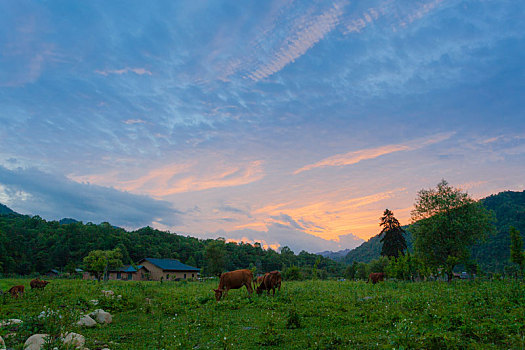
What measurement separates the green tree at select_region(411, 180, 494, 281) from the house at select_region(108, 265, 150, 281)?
63873 mm

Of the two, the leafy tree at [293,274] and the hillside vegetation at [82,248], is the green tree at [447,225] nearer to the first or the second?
the leafy tree at [293,274]

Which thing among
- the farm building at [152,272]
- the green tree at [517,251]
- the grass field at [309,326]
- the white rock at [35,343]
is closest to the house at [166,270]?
the farm building at [152,272]

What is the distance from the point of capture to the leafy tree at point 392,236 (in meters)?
66.4

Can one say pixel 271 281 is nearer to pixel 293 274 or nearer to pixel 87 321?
pixel 87 321

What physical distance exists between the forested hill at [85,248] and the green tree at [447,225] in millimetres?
46200

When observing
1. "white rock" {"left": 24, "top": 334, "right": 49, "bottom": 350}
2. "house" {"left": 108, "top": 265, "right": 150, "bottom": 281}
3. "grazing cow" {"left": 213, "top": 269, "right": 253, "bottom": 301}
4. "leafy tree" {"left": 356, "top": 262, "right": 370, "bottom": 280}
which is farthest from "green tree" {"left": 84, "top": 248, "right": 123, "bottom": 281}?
"leafy tree" {"left": 356, "top": 262, "right": 370, "bottom": 280}

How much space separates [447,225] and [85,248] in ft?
343

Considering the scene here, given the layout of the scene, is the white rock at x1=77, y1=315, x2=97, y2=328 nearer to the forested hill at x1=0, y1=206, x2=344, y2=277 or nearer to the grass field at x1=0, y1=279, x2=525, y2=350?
the grass field at x1=0, y1=279, x2=525, y2=350

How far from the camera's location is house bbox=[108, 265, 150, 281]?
246 feet

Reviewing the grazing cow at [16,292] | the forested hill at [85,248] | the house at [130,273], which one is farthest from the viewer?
the forested hill at [85,248]

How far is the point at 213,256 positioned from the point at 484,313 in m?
82.2

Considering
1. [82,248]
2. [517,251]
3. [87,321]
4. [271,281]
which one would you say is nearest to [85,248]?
[82,248]

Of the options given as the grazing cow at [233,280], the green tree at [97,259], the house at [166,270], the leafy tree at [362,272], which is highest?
the grazing cow at [233,280]

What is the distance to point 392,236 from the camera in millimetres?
67438
